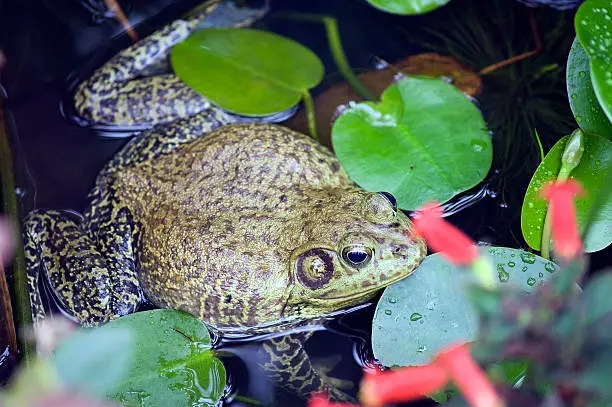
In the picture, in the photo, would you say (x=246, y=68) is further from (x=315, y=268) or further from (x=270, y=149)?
(x=315, y=268)

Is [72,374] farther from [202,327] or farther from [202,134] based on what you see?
[202,134]

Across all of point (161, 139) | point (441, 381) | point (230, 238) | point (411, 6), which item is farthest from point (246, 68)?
point (441, 381)

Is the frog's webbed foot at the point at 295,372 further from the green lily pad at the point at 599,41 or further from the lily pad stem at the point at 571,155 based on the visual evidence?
the green lily pad at the point at 599,41

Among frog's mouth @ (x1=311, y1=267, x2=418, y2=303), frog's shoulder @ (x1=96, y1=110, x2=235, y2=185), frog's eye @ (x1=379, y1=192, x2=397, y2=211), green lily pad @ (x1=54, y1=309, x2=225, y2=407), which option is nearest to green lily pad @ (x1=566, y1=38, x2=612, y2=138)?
frog's eye @ (x1=379, y1=192, x2=397, y2=211)

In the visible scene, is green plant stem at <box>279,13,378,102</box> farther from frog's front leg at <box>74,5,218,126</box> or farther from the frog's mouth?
the frog's mouth

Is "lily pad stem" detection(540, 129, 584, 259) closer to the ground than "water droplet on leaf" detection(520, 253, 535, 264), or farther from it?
farther from it

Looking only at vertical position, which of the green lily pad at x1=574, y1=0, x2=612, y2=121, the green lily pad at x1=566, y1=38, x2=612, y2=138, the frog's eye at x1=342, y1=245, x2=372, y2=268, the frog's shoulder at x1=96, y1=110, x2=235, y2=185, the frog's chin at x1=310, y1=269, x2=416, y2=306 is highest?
the green lily pad at x1=574, y1=0, x2=612, y2=121
